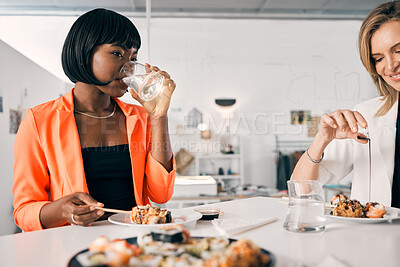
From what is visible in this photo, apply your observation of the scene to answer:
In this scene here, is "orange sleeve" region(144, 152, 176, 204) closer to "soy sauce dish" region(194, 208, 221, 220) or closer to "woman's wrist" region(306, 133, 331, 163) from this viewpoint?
"soy sauce dish" region(194, 208, 221, 220)

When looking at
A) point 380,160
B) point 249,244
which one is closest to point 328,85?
point 380,160

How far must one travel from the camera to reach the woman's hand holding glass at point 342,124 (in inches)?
44.9

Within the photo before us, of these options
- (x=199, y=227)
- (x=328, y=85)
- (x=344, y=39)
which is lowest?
(x=199, y=227)

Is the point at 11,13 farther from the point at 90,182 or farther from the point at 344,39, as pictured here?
the point at 344,39

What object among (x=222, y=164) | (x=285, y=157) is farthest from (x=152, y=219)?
(x=285, y=157)

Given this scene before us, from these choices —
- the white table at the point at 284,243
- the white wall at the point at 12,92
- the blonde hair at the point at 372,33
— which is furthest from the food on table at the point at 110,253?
the white wall at the point at 12,92

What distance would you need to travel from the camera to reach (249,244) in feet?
1.85

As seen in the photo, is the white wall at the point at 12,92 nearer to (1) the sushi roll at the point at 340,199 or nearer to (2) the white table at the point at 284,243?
(2) the white table at the point at 284,243

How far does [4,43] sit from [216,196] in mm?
2679

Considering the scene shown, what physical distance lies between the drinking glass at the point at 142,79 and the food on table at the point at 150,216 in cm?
52

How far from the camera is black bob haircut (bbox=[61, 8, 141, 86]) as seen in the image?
134 centimetres

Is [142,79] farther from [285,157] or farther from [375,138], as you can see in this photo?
[285,157]

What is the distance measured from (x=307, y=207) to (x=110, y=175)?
2.55 ft

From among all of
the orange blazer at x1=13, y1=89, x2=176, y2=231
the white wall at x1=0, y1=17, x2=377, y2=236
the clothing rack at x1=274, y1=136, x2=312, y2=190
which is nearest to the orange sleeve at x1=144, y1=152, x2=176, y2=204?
the orange blazer at x1=13, y1=89, x2=176, y2=231
